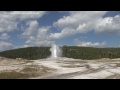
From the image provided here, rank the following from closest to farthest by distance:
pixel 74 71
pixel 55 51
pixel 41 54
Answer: pixel 74 71
pixel 41 54
pixel 55 51

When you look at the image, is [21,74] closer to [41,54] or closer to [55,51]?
[41,54]

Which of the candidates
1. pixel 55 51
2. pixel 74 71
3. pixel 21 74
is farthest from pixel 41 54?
pixel 21 74

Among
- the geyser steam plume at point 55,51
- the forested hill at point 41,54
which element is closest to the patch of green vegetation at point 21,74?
the forested hill at point 41,54

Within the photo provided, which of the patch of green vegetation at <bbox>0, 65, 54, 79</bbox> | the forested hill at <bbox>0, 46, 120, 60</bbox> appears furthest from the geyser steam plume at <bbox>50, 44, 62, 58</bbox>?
the patch of green vegetation at <bbox>0, 65, 54, 79</bbox>

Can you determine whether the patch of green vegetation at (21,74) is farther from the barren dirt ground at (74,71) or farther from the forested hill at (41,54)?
the forested hill at (41,54)

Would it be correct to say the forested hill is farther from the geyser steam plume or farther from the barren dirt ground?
the barren dirt ground

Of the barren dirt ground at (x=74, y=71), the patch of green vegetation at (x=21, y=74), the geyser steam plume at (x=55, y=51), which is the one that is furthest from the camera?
the geyser steam plume at (x=55, y=51)

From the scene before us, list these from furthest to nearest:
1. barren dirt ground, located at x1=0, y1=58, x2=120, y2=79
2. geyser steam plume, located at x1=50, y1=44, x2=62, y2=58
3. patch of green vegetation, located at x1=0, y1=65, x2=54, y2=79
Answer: geyser steam plume, located at x1=50, y1=44, x2=62, y2=58 < patch of green vegetation, located at x1=0, y1=65, x2=54, y2=79 < barren dirt ground, located at x1=0, y1=58, x2=120, y2=79

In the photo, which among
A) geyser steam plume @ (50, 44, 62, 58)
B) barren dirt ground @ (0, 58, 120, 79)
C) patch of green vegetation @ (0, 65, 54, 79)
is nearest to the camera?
barren dirt ground @ (0, 58, 120, 79)
